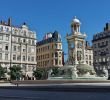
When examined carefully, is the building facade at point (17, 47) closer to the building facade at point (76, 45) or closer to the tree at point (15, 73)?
the tree at point (15, 73)

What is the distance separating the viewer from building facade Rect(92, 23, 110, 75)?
386 feet

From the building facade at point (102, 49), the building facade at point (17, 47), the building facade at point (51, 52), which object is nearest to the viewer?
the building facade at point (17, 47)

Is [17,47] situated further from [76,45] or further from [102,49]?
[76,45]

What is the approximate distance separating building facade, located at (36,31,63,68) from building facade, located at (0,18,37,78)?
592 inches

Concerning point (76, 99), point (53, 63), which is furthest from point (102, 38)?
point (76, 99)

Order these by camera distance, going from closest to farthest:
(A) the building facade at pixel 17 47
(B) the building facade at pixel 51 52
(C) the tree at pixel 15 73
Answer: (C) the tree at pixel 15 73, (A) the building facade at pixel 17 47, (B) the building facade at pixel 51 52

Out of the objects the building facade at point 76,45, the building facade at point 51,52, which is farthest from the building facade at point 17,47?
the building facade at point 76,45

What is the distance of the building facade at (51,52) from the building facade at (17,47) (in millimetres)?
15042

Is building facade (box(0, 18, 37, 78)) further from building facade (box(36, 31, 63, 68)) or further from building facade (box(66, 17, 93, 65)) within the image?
building facade (box(66, 17, 93, 65))

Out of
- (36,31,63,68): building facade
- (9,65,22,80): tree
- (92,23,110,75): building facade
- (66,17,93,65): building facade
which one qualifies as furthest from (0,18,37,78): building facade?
(66,17,93,65): building facade

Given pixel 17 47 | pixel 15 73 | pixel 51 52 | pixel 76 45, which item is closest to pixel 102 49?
pixel 51 52

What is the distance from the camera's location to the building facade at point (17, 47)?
104 metres

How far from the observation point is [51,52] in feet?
415

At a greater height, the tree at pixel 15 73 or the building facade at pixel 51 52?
the building facade at pixel 51 52
